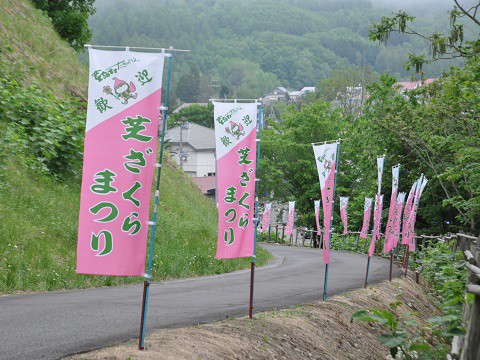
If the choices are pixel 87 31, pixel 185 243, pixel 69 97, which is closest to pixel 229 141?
pixel 185 243

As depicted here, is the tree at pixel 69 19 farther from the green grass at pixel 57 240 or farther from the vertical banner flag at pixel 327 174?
the vertical banner flag at pixel 327 174

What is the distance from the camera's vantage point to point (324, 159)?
1280cm

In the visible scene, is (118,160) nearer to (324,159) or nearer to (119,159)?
(119,159)

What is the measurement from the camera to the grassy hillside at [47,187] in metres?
14.2

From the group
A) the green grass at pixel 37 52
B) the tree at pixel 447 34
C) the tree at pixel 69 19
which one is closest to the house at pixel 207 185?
the tree at pixel 69 19

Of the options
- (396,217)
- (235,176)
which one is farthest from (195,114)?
(235,176)

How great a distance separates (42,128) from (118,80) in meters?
14.5

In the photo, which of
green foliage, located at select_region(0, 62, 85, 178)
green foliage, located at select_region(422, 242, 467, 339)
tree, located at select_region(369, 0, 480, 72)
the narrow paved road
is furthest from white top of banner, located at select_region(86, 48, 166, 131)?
tree, located at select_region(369, 0, 480, 72)

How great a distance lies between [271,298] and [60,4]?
2699 centimetres

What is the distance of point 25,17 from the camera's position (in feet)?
95.6

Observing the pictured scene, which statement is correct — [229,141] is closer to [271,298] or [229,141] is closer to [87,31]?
[271,298]

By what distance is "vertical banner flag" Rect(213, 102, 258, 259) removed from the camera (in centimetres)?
922

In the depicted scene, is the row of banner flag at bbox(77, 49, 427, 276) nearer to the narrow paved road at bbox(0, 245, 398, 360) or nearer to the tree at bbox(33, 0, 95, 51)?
the narrow paved road at bbox(0, 245, 398, 360)

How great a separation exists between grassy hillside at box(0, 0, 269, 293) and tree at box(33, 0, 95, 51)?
4.91 m
